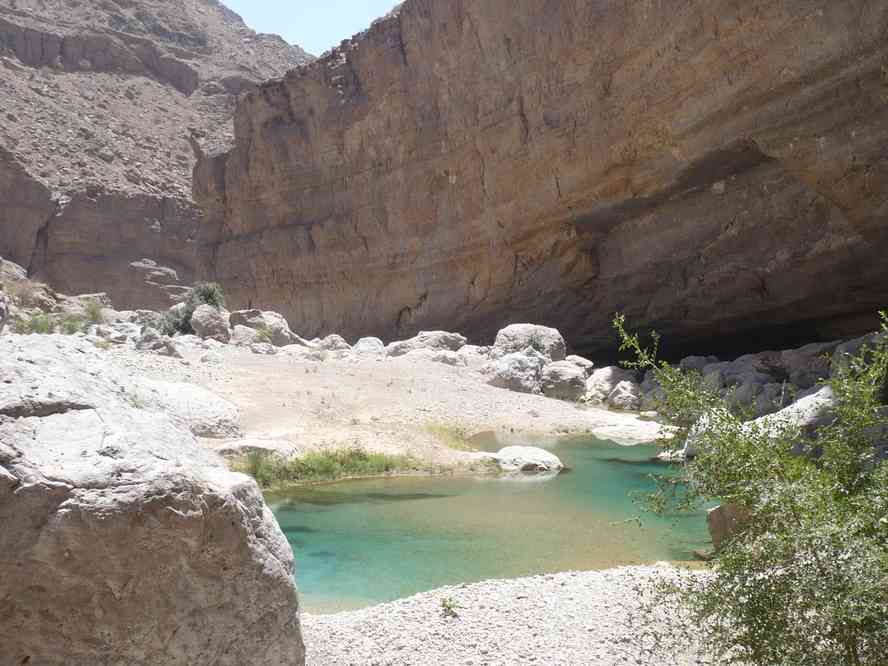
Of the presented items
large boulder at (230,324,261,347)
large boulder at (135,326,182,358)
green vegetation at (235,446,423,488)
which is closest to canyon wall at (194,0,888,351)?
large boulder at (230,324,261,347)

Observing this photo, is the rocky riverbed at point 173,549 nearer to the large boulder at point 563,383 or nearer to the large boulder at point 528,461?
the large boulder at point 528,461

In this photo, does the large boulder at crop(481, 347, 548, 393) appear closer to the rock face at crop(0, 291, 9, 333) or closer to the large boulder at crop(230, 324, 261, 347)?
A: the large boulder at crop(230, 324, 261, 347)

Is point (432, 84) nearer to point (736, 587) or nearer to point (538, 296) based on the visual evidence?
point (538, 296)

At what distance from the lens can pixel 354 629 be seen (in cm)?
530

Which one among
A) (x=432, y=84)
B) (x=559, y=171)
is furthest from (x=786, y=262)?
(x=432, y=84)

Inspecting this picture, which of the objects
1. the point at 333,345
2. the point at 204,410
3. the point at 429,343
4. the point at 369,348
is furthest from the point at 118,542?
the point at 333,345

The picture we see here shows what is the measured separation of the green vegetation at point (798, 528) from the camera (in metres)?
3.25

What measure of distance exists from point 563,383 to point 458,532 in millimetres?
13914

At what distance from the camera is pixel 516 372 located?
73.7ft

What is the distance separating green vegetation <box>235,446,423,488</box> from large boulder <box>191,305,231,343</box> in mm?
→ 15262

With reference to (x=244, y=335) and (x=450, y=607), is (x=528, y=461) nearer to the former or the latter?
(x=450, y=607)

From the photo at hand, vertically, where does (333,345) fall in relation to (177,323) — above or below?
below

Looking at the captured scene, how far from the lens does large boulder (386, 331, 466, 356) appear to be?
2759 cm

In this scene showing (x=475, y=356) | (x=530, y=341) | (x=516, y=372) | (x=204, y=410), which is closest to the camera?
(x=204, y=410)
